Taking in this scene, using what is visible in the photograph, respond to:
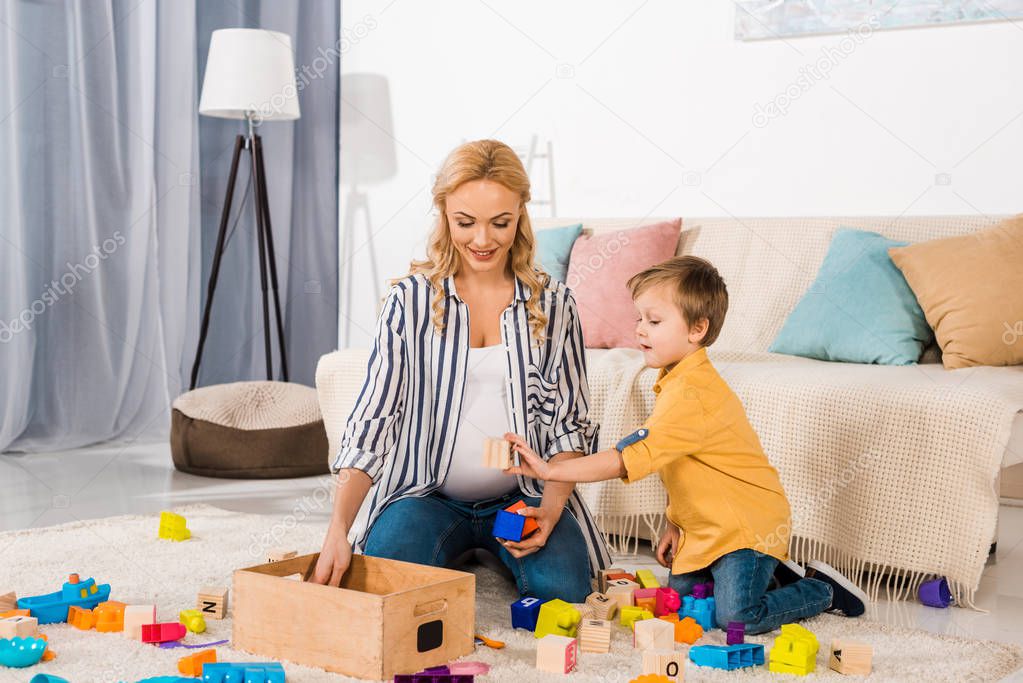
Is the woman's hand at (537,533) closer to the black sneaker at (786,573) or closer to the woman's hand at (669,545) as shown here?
the woman's hand at (669,545)

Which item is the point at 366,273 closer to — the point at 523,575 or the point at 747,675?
the point at 523,575

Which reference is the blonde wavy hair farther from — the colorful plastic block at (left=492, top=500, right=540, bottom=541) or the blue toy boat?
the blue toy boat

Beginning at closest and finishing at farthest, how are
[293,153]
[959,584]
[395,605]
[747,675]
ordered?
[395,605], [747,675], [959,584], [293,153]

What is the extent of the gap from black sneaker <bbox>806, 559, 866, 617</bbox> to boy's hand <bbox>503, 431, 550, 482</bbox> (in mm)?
555

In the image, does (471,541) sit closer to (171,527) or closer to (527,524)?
(527,524)

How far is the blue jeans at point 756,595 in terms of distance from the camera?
1828mm

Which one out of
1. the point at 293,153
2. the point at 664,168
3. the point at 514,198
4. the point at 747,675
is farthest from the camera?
the point at 293,153

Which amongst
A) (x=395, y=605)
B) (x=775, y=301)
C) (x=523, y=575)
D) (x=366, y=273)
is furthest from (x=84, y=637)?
(x=366, y=273)

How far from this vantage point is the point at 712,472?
1.89 metres

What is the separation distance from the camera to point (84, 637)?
1699mm

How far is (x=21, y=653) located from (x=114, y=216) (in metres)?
2.34

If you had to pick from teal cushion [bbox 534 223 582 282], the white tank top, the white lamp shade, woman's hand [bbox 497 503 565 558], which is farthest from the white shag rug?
the white lamp shade

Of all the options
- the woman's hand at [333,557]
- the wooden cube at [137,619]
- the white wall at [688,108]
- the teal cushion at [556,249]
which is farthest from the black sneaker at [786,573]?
the white wall at [688,108]

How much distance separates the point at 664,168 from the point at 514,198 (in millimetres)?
1881
